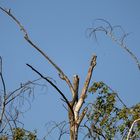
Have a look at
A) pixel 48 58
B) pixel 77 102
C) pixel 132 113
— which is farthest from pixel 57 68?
pixel 132 113

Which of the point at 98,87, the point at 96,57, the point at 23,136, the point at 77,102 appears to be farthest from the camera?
the point at 98,87

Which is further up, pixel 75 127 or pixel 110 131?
pixel 110 131

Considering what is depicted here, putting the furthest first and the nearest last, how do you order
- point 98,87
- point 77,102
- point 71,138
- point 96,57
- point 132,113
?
point 98,87
point 132,113
point 96,57
point 77,102
point 71,138

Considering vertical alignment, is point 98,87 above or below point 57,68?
above

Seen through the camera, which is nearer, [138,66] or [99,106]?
[138,66]

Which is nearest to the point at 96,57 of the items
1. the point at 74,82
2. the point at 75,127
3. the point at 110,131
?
the point at 74,82

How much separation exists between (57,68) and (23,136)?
6.02 m

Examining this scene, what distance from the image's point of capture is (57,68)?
480 cm

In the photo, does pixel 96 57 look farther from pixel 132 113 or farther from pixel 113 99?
pixel 113 99

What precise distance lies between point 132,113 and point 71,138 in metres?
5.73

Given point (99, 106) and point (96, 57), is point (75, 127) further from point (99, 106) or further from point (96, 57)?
point (99, 106)

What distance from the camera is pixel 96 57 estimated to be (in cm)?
521

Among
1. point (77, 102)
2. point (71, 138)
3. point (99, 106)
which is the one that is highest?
point (99, 106)

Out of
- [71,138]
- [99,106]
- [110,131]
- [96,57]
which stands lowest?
[71,138]
